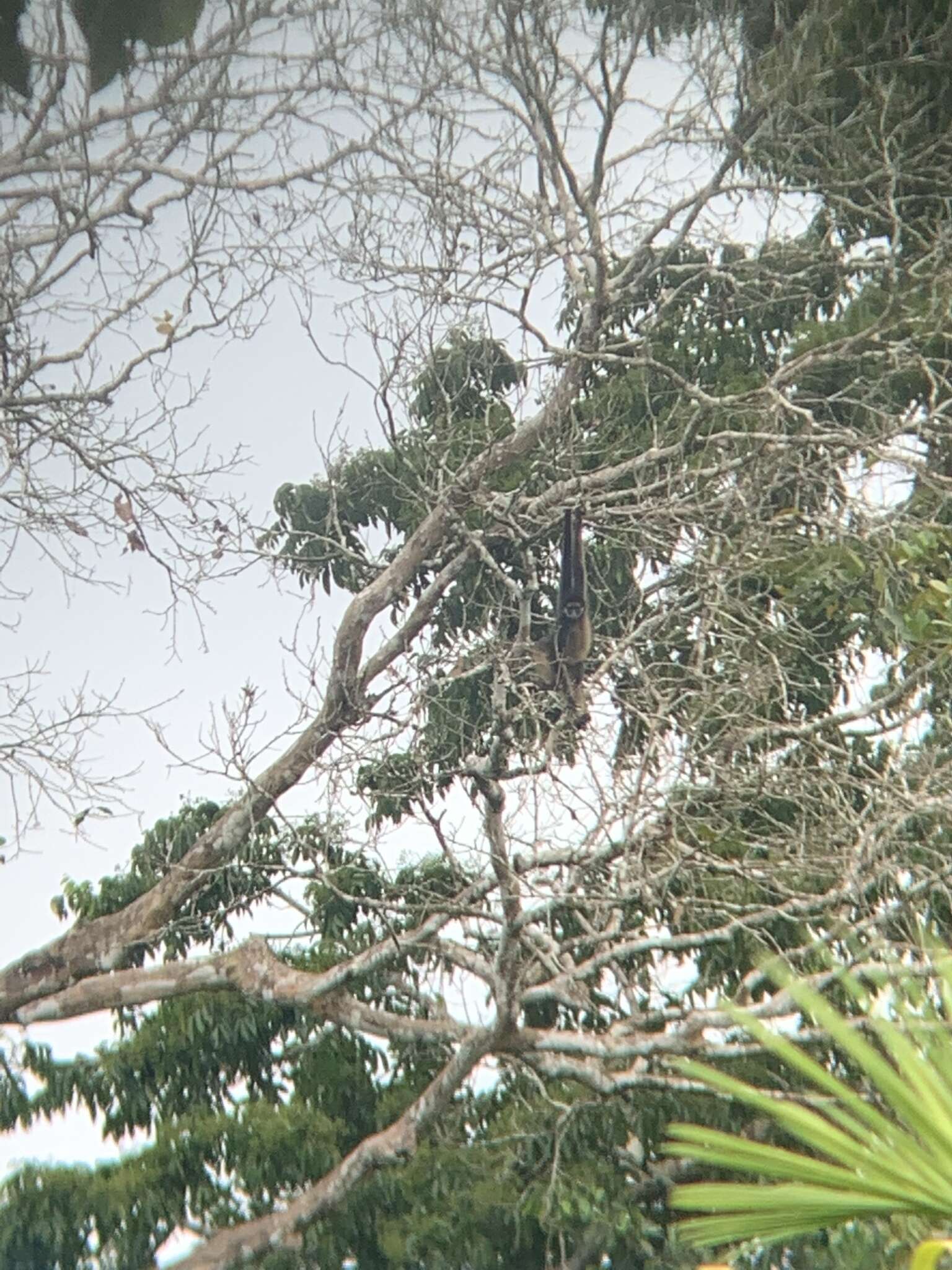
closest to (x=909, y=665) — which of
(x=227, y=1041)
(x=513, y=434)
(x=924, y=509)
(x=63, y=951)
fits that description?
(x=924, y=509)

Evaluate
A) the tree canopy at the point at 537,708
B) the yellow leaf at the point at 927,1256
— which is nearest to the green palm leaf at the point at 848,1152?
the yellow leaf at the point at 927,1256

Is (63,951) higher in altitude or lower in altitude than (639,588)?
lower

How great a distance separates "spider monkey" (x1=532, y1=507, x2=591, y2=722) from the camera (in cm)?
498

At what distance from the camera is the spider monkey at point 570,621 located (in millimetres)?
4984

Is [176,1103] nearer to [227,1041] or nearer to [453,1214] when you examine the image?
[227,1041]

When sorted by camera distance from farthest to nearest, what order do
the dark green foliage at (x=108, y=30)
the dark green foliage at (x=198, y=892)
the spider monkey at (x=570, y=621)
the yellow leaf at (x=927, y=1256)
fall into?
the dark green foliage at (x=198, y=892), the spider monkey at (x=570, y=621), the dark green foliage at (x=108, y=30), the yellow leaf at (x=927, y=1256)

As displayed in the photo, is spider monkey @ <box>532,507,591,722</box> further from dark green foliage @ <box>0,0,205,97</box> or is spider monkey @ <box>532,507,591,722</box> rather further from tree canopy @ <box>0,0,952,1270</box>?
dark green foliage @ <box>0,0,205,97</box>

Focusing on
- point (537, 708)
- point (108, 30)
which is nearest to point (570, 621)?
point (537, 708)

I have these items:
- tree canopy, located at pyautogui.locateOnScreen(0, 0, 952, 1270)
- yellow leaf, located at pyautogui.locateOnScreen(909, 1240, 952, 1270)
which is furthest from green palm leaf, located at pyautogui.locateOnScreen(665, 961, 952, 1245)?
tree canopy, located at pyautogui.locateOnScreen(0, 0, 952, 1270)

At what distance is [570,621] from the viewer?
5152 mm

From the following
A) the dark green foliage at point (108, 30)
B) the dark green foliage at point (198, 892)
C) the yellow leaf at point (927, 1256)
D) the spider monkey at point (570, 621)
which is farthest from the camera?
the dark green foliage at point (198, 892)

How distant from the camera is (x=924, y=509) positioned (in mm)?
5461

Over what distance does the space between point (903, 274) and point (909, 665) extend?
200 cm

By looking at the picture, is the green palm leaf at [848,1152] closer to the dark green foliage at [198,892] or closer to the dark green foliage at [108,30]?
the dark green foliage at [108,30]
